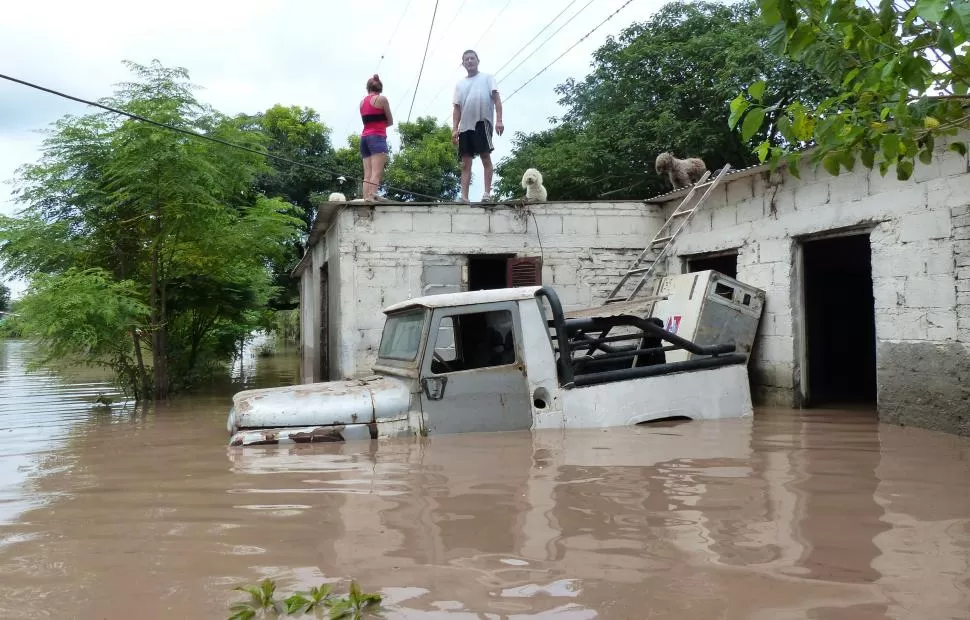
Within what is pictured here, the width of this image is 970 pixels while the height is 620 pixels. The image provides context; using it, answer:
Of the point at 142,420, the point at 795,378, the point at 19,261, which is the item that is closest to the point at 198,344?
the point at 19,261

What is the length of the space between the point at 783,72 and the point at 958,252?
45.9 feet

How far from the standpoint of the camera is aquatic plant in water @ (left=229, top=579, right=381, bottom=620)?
267cm

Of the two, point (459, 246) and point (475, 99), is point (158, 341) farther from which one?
point (475, 99)

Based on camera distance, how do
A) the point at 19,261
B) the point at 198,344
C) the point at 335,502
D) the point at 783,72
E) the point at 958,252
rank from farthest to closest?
the point at 783,72 → the point at 198,344 → the point at 19,261 → the point at 958,252 → the point at 335,502

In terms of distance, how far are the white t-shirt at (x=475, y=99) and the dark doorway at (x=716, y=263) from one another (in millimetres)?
3535

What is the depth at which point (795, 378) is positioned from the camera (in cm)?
857

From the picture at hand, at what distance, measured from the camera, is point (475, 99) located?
10367 millimetres

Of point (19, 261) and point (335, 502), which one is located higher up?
point (19, 261)

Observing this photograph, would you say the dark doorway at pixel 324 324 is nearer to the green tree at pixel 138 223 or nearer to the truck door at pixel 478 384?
the green tree at pixel 138 223

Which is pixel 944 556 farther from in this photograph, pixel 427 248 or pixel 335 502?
pixel 427 248

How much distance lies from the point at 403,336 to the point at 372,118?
4.97m

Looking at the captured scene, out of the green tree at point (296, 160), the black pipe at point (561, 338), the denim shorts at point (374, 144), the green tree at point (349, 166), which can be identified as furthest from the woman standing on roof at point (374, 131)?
the green tree at point (349, 166)

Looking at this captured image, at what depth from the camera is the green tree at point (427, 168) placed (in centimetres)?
2814

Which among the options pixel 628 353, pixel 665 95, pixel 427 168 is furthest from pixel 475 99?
pixel 427 168
